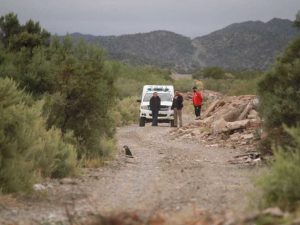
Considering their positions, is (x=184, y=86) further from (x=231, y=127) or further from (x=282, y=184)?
(x=282, y=184)

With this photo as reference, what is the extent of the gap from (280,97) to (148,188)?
651 cm

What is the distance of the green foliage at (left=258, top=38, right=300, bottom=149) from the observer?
1705 cm

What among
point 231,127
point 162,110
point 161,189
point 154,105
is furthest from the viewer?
point 162,110

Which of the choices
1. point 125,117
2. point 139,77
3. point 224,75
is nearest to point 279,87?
point 125,117

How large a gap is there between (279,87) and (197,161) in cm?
304

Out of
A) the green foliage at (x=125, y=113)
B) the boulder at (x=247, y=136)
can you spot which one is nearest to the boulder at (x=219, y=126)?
the boulder at (x=247, y=136)

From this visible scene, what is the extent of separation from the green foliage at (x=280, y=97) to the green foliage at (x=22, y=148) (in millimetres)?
5693

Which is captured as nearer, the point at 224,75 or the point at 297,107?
the point at 297,107

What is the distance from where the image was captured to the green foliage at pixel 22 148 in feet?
37.8

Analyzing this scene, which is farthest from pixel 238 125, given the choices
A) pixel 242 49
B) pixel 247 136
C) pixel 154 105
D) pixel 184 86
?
pixel 242 49

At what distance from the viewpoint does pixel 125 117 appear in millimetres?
40906

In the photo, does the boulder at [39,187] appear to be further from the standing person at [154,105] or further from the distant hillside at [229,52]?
the distant hillside at [229,52]

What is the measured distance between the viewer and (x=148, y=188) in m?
12.1

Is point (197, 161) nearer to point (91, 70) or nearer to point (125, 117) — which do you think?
point (91, 70)
